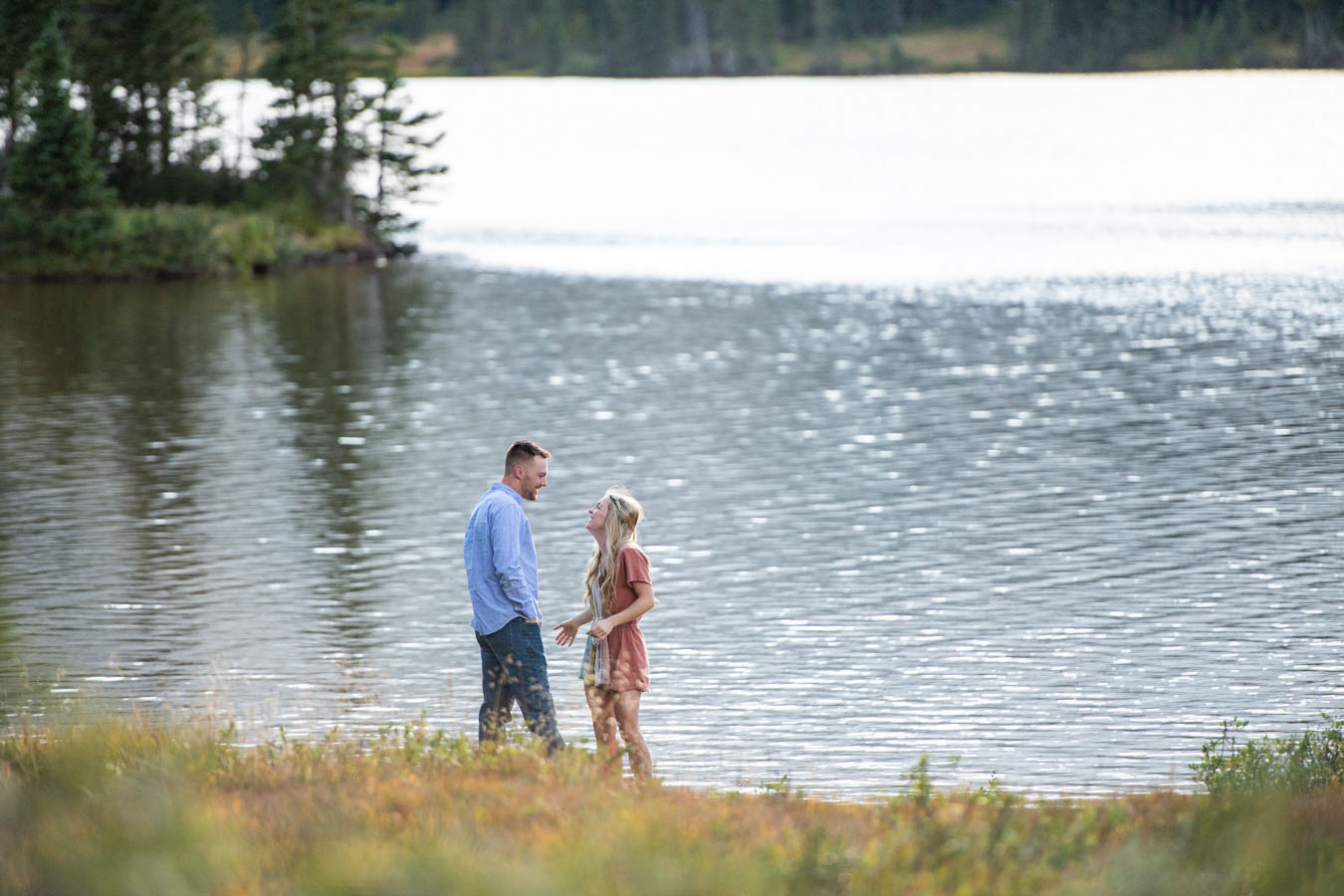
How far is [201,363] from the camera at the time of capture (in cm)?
3669

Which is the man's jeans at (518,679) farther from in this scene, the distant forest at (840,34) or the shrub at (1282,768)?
the distant forest at (840,34)

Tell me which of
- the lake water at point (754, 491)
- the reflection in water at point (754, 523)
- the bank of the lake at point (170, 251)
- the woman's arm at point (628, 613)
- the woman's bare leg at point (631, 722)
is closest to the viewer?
the woman's arm at point (628, 613)

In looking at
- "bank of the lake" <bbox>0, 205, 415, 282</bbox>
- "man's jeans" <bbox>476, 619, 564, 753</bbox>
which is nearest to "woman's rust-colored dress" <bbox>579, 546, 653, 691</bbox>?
"man's jeans" <bbox>476, 619, 564, 753</bbox>

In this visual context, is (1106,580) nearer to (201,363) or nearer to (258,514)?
(258,514)

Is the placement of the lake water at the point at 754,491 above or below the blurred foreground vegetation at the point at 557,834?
below

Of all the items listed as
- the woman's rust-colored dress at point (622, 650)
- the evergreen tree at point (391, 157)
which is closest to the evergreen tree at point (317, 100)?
the evergreen tree at point (391, 157)

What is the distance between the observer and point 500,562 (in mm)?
9586

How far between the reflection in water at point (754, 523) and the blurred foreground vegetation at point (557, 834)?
73 cm

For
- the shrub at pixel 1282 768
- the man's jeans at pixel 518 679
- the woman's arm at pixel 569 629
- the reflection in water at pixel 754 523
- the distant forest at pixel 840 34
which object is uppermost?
the distant forest at pixel 840 34

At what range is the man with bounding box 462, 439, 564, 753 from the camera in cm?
953

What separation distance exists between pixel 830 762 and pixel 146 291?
1739 inches

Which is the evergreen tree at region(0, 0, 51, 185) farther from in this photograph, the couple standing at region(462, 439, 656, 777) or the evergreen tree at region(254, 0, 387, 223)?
the couple standing at region(462, 439, 656, 777)

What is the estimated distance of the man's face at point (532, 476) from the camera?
31.2 ft

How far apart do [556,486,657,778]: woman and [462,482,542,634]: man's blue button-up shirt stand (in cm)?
32
